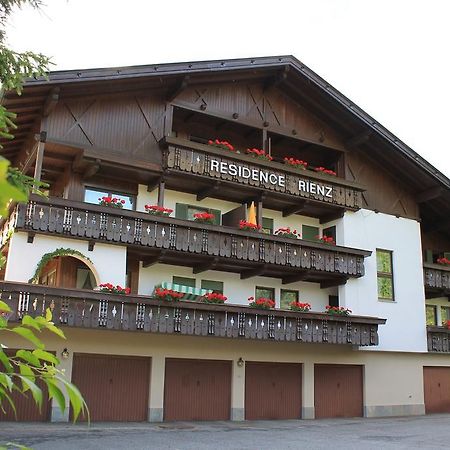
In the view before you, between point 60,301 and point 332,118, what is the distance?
46.4 ft

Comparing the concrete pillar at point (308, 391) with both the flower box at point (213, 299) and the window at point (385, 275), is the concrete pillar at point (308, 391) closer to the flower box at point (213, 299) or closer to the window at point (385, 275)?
the window at point (385, 275)

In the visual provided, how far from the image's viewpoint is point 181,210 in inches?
878

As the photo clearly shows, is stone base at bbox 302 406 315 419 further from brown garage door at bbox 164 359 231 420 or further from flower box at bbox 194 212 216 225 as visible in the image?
flower box at bbox 194 212 216 225

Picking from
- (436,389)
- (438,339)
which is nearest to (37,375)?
(438,339)

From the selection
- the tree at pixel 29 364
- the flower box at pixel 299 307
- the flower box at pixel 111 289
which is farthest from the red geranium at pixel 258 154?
the tree at pixel 29 364

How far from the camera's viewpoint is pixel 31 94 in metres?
18.6

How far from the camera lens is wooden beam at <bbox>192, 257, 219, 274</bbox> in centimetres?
2075

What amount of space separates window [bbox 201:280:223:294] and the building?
2.3 inches

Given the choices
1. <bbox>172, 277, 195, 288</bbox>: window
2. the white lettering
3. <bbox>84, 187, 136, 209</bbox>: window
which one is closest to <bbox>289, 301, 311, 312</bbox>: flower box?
<bbox>172, 277, 195, 288</bbox>: window

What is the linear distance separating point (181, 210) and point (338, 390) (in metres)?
9.68

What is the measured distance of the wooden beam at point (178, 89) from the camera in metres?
21.1

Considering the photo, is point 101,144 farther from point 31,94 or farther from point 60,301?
point 60,301

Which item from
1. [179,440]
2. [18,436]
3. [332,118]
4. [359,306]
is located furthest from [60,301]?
[332,118]

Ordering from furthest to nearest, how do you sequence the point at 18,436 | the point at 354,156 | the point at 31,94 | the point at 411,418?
the point at 354,156 < the point at 411,418 < the point at 31,94 < the point at 18,436
